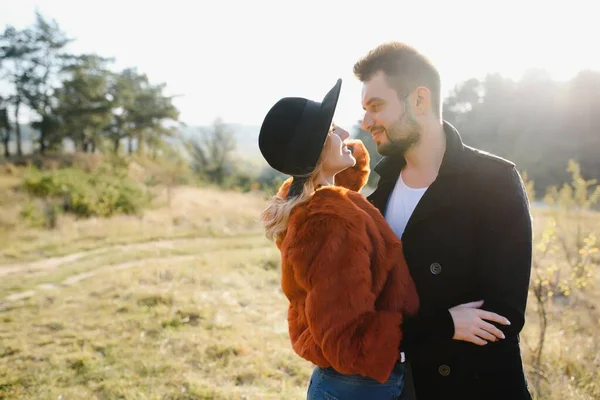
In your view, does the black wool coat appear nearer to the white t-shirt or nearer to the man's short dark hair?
the white t-shirt

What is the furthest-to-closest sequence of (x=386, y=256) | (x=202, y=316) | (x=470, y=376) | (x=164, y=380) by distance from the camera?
1. (x=202, y=316)
2. (x=164, y=380)
3. (x=470, y=376)
4. (x=386, y=256)

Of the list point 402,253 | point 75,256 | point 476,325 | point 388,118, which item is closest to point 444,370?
point 476,325

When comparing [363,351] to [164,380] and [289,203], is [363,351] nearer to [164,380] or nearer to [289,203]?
[289,203]

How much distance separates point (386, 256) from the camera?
1.45 metres

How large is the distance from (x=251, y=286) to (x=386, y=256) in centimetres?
643

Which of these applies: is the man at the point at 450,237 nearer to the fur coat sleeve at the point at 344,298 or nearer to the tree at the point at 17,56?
the fur coat sleeve at the point at 344,298

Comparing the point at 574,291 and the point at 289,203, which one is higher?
the point at 289,203

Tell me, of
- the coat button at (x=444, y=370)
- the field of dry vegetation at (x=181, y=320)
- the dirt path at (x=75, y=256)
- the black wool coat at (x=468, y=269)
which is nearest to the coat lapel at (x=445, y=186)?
the black wool coat at (x=468, y=269)

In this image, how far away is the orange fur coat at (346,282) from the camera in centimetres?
127

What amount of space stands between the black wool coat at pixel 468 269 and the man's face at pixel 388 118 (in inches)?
7.7

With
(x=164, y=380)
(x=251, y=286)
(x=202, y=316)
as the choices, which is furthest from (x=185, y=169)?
(x=164, y=380)

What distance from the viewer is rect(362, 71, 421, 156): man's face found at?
5.82ft

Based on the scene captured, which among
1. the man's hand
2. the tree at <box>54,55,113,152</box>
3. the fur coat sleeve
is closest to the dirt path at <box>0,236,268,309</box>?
the fur coat sleeve

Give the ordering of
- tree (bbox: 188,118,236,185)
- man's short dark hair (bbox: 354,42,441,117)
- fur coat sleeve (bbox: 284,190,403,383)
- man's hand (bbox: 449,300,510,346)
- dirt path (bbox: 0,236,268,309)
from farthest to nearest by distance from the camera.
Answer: tree (bbox: 188,118,236,185), dirt path (bbox: 0,236,268,309), man's short dark hair (bbox: 354,42,441,117), man's hand (bbox: 449,300,510,346), fur coat sleeve (bbox: 284,190,403,383)
